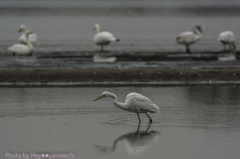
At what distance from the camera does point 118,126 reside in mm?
11891

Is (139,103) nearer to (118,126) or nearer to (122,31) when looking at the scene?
(118,126)

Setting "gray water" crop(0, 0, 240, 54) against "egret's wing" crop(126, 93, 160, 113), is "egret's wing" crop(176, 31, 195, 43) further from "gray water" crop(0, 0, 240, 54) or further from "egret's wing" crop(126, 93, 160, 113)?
"egret's wing" crop(126, 93, 160, 113)

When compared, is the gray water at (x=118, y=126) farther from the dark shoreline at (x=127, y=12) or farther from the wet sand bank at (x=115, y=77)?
the dark shoreline at (x=127, y=12)

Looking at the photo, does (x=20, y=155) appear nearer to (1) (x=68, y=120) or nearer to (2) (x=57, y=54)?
(1) (x=68, y=120)

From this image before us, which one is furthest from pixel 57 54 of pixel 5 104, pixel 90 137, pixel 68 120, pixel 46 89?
pixel 90 137

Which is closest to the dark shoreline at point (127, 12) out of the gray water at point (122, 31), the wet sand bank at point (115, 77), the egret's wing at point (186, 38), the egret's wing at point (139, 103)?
the gray water at point (122, 31)

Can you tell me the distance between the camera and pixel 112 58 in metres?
26.0

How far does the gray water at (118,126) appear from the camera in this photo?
982cm

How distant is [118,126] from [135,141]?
139 cm

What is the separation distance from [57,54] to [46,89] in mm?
10559

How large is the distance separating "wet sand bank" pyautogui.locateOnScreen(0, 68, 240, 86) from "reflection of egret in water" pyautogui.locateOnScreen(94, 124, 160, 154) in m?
7.43

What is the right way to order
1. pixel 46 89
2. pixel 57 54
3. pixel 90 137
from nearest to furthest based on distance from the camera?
pixel 90 137 → pixel 46 89 → pixel 57 54

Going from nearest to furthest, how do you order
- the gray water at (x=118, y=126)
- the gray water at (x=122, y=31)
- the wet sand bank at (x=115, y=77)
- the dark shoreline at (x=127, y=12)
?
the gray water at (x=118, y=126), the wet sand bank at (x=115, y=77), the gray water at (x=122, y=31), the dark shoreline at (x=127, y=12)

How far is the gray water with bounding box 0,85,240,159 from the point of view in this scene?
9.82 m
